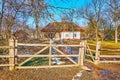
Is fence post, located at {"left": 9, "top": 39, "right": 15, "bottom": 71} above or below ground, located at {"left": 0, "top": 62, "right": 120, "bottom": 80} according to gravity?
above

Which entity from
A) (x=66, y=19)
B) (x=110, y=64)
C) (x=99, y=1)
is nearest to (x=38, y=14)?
(x=66, y=19)

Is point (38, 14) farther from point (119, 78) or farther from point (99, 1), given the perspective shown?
point (99, 1)

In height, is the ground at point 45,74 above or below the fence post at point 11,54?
below

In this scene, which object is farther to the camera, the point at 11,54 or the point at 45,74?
the point at 11,54

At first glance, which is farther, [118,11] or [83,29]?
[83,29]

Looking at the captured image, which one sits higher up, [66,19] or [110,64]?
[66,19]

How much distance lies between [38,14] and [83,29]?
211 feet

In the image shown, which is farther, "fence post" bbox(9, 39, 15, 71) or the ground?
"fence post" bbox(9, 39, 15, 71)

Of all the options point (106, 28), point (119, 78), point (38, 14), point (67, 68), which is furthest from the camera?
point (106, 28)

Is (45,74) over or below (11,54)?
below

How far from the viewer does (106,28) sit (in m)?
63.4

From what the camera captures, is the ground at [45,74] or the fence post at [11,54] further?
the fence post at [11,54]

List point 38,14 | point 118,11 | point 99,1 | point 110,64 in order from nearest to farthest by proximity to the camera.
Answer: point 38,14, point 110,64, point 118,11, point 99,1

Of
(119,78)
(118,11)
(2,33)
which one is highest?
(118,11)
